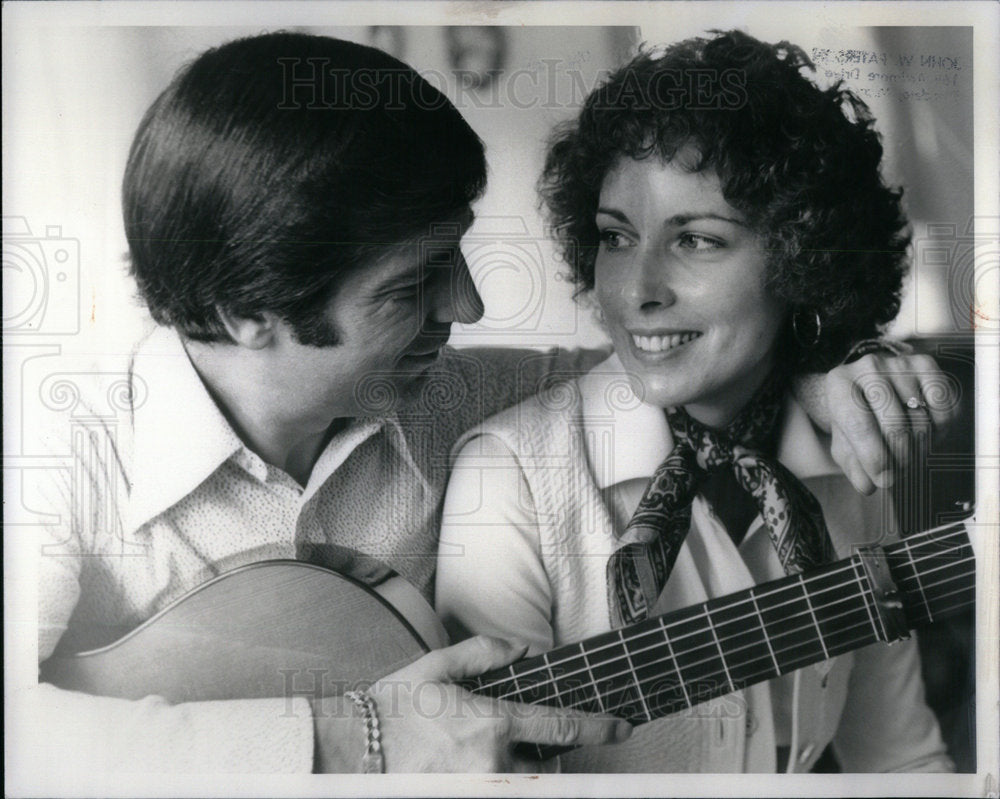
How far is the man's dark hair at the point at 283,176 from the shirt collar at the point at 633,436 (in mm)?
436

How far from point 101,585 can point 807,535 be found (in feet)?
4.13

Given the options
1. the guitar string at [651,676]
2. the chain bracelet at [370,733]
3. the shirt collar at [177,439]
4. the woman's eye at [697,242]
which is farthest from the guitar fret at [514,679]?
the woman's eye at [697,242]

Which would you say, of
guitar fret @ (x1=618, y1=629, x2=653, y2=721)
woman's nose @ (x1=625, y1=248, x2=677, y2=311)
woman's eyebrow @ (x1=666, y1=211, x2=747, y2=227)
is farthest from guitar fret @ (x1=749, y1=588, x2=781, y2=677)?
woman's eyebrow @ (x1=666, y1=211, x2=747, y2=227)

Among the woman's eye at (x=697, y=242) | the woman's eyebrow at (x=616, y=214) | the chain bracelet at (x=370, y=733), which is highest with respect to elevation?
the woman's eyebrow at (x=616, y=214)

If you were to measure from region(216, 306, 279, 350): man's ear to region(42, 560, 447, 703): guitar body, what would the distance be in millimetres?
389

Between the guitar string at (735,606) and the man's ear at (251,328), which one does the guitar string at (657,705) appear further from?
the man's ear at (251,328)

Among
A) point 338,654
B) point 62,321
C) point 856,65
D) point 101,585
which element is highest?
point 856,65

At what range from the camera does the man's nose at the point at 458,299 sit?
66.3 inches

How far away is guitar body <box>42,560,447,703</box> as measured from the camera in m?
1.67

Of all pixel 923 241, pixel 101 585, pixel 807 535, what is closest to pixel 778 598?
pixel 807 535

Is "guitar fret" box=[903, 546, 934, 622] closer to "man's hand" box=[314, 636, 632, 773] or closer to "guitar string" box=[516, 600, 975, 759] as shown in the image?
"guitar string" box=[516, 600, 975, 759]

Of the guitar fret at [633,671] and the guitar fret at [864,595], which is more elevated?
the guitar fret at [864,595]

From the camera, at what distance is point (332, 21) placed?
1.72m

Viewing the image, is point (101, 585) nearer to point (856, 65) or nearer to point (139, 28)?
point (139, 28)
